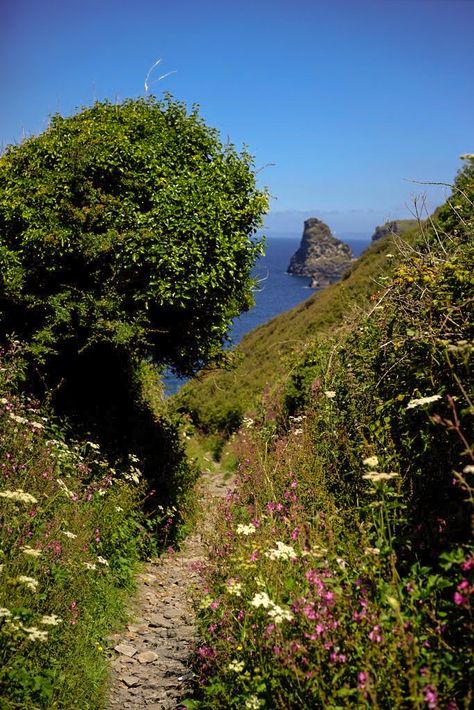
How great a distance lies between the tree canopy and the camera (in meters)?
8.38

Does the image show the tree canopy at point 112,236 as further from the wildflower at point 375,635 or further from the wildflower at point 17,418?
the wildflower at point 375,635

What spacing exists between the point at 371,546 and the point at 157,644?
3.11 m

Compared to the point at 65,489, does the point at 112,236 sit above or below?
above

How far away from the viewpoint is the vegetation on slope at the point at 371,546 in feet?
10.2

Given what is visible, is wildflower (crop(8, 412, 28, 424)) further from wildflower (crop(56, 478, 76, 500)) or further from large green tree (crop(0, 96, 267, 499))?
large green tree (crop(0, 96, 267, 499))

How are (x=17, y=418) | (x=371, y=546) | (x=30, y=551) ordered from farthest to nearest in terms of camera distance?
1. (x=17, y=418)
2. (x=371, y=546)
3. (x=30, y=551)

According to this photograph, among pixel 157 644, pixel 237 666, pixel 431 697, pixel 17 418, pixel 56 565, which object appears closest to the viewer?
pixel 431 697


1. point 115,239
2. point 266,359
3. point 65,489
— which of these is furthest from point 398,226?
point 266,359

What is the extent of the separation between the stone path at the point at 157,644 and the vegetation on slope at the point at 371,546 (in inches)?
17.9

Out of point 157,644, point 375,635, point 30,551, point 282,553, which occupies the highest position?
point 30,551

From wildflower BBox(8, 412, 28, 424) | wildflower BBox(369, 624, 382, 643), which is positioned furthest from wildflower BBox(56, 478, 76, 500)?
wildflower BBox(369, 624, 382, 643)

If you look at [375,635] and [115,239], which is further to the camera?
[115,239]

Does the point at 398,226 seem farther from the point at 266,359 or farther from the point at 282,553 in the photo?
the point at 266,359

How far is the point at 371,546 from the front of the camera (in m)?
4.37
